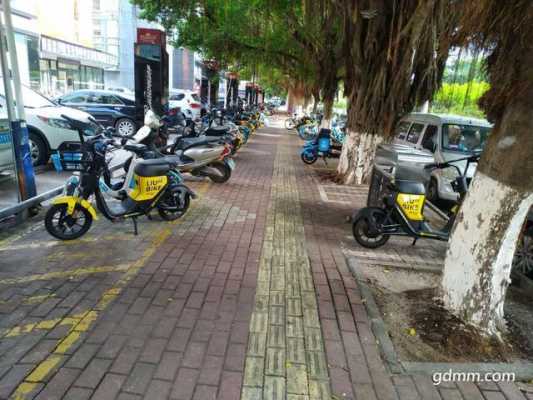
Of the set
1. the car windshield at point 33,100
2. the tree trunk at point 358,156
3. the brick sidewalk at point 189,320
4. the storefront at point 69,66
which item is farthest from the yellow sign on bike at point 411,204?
the storefront at point 69,66

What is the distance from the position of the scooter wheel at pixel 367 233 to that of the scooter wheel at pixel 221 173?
156 inches

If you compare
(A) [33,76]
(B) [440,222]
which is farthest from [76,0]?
(B) [440,222]

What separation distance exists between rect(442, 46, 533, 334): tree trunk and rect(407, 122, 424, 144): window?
20.6 ft

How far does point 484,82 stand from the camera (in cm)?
345

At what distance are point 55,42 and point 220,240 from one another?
26.3 m

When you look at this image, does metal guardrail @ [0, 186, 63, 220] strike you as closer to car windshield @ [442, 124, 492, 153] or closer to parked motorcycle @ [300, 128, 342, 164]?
car windshield @ [442, 124, 492, 153]

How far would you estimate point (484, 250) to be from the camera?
3.21 m

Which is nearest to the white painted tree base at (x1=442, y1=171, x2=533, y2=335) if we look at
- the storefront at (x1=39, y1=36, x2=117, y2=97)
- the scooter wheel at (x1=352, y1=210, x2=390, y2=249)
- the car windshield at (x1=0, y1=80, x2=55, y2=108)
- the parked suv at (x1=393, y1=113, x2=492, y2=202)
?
the scooter wheel at (x1=352, y1=210, x2=390, y2=249)

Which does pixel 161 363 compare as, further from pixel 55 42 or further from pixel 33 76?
pixel 55 42

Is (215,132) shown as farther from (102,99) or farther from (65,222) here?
(102,99)

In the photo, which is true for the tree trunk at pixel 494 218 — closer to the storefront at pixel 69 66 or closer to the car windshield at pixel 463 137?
the car windshield at pixel 463 137

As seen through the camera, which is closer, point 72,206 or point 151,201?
point 72,206

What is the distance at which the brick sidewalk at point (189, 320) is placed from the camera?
2.65 metres

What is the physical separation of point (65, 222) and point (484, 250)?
4408mm
